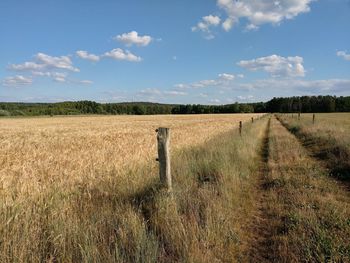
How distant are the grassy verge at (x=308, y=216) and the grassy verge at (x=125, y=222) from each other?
1.98 feet

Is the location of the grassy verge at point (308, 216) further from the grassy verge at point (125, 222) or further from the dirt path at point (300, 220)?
the grassy verge at point (125, 222)

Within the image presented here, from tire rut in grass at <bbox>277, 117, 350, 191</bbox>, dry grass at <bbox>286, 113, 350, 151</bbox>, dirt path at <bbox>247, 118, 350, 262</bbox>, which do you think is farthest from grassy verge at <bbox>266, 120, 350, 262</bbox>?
dry grass at <bbox>286, 113, 350, 151</bbox>

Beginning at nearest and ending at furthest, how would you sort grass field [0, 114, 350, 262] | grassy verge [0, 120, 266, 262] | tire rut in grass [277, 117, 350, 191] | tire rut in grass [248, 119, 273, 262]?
1. grassy verge [0, 120, 266, 262]
2. grass field [0, 114, 350, 262]
3. tire rut in grass [248, 119, 273, 262]
4. tire rut in grass [277, 117, 350, 191]

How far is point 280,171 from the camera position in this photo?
9109 millimetres

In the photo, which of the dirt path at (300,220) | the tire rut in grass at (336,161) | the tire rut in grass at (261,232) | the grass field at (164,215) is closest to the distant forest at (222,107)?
the tire rut in grass at (336,161)

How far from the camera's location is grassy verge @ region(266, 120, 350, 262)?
3840mm

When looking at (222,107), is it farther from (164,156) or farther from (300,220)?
(300,220)

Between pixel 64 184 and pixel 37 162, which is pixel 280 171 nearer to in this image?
pixel 64 184

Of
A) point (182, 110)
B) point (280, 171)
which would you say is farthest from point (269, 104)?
point (280, 171)

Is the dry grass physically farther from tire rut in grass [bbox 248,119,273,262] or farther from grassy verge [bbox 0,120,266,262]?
grassy verge [bbox 0,120,266,262]

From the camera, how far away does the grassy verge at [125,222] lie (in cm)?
355

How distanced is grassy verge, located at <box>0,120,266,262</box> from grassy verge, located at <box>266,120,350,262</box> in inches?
23.8

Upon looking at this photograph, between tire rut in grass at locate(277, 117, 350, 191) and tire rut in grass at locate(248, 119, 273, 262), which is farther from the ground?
tire rut in grass at locate(277, 117, 350, 191)

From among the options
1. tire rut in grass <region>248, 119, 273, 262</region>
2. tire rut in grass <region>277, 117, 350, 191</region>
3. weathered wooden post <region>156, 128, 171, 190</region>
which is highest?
weathered wooden post <region>156, 128, 171, 190</region>
